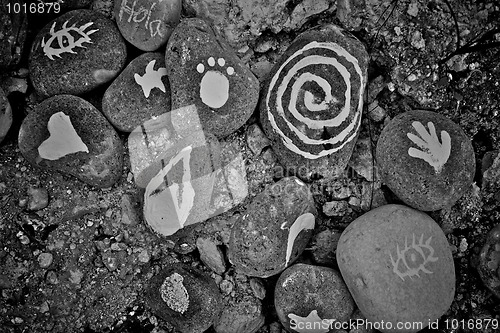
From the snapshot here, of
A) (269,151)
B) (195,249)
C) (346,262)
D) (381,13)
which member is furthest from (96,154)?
(381,13)

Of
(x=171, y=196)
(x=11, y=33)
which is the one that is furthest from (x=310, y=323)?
(x=11, y=33)

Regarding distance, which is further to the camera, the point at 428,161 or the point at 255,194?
the point at 255,194

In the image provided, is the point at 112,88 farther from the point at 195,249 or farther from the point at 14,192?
the point at 195,249

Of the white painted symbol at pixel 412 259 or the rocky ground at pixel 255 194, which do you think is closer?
the white painted symbol at pixel 412 259

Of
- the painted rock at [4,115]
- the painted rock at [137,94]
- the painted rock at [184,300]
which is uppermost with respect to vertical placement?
the painted rock at [137,94]

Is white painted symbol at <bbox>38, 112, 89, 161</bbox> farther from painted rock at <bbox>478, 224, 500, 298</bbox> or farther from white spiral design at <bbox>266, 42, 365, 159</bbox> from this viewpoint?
painted rock at <bbox>478, 224, 500, 298</bbox>

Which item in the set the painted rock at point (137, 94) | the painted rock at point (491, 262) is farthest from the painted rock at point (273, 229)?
the painted rock at point (491, 262)

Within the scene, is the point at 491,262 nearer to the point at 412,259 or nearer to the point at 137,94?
the point at 412,259
